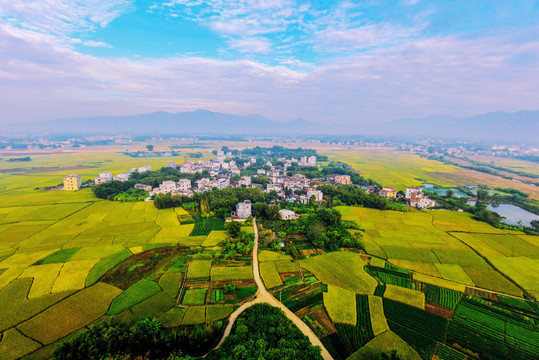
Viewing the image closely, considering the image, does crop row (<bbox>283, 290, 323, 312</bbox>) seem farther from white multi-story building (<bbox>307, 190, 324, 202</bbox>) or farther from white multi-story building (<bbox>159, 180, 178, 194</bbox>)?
white multi-story building (<bbox>159, 180, 178, 194</bbox>)

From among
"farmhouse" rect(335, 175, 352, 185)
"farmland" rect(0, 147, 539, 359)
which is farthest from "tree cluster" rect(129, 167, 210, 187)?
"farmhouse" rect(335, 175, 352, 185)

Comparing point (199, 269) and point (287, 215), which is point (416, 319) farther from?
point (287, 215)

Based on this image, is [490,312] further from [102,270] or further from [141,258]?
[102,270]

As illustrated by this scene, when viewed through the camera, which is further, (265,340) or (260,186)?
(260,186)

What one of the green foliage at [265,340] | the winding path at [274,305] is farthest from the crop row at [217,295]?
the green foliage at [265,340]

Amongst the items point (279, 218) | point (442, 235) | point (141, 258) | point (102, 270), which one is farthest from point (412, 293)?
point (102, 270)

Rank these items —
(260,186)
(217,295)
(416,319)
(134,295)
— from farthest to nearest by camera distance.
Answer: (260,186) < (217,295) < (134,295) < (416,319)

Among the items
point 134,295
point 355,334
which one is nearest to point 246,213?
point 134,295
